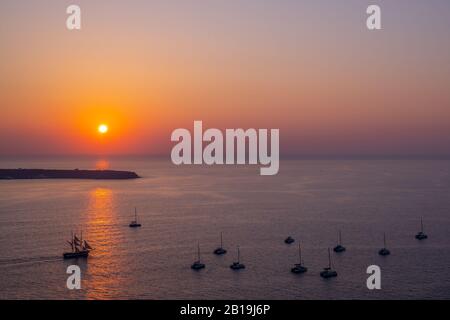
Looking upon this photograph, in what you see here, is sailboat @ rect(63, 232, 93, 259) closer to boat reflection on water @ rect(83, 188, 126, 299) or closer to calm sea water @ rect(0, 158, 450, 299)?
boat reflection on water @ rect(83, 188, 126, 299)

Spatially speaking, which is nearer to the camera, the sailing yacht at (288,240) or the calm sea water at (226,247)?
the calm sea water at (226,247)

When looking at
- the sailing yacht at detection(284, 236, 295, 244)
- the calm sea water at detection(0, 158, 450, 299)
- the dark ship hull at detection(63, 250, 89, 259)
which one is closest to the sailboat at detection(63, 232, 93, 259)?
the dark ship hull at detection(63, 250, 89, 259)

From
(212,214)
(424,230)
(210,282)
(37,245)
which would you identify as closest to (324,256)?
(210,282)

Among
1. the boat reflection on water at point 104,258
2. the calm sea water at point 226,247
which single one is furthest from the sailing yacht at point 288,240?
the boat reflection on water at point 104,258

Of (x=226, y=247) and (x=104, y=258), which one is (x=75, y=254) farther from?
(x=226, y=247)

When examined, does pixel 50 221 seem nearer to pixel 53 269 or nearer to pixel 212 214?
pixel 212 214

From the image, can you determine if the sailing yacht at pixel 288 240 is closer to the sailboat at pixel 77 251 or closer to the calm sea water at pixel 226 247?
the calm sea water at pixel 226 247

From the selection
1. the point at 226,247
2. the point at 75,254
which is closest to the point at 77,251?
the point at 75,254

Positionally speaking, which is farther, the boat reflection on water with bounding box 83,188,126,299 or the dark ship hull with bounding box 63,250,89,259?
the dark ship hull with bounding box 63,250,89,259
